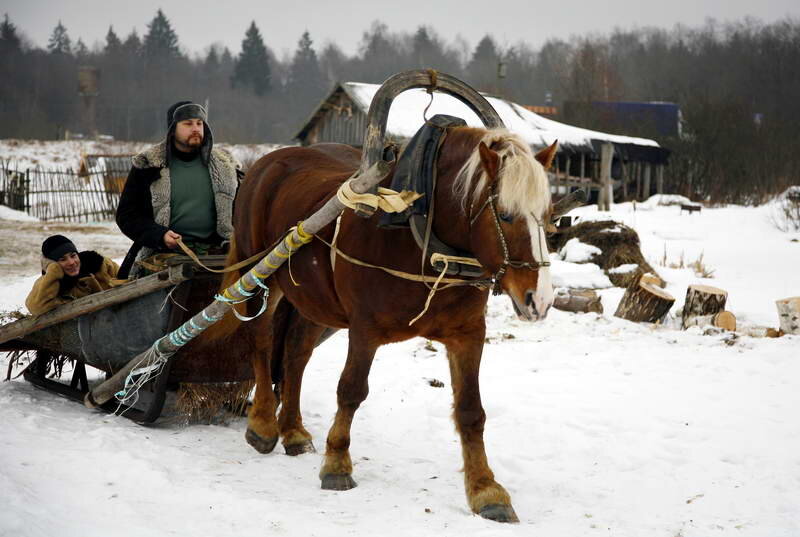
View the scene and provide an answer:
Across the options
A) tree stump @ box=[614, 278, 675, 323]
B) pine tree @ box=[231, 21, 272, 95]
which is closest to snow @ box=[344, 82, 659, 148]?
tree stump @ box=[614, 278, 675, 323]

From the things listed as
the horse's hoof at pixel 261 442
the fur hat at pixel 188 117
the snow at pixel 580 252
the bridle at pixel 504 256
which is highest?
the fur hat at pixel 188 117

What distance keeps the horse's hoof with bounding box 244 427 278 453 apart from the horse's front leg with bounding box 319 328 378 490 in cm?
70

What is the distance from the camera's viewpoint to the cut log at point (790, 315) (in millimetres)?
7109

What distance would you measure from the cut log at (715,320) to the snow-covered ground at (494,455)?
1.61ft

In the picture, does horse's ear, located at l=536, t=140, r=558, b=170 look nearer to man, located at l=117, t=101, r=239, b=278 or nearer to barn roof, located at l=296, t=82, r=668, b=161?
man, located at l=117, t=101, r=239, b=278

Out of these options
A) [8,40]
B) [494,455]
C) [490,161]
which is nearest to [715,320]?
[494,455]

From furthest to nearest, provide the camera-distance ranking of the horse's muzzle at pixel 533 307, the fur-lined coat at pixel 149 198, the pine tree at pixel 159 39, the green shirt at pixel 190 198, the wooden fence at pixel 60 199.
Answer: the pine tree at pixel 159 39, the wooden fence at pixel 60 199, the green shirt at pixel 190 198, the fur-lined coat at pixel 149 198, the horse's muzzle at pixel 533 307

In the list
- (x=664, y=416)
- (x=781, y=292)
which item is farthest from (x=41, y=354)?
(x=781, y=292)

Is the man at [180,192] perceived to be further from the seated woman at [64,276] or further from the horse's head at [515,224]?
the horse's head at [515,224]

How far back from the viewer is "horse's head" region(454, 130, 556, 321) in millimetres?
2906

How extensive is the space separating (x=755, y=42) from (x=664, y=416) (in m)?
62.7

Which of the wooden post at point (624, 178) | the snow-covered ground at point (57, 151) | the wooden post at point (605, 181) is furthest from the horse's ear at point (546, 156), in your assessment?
the snow-covered ground at point (57, 151)

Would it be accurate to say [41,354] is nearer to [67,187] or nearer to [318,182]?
[318,182]

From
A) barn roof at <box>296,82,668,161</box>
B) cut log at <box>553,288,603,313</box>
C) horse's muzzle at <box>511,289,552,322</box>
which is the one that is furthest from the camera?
barn roof at <box>296,82,668,161</box>
